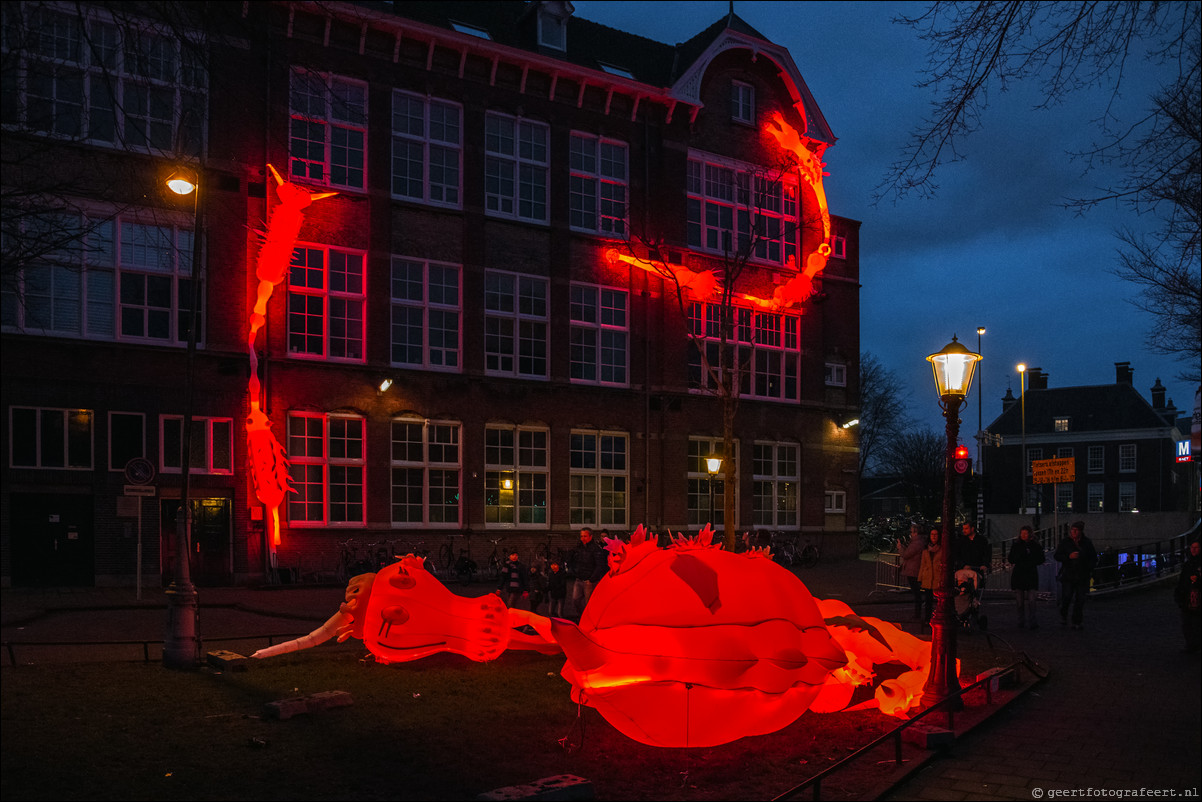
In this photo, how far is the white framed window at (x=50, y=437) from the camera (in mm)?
23141

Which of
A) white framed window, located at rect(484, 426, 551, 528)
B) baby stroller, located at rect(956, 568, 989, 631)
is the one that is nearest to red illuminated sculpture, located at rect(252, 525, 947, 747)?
baby stroller, located at rect(956, 568, 989, 631)

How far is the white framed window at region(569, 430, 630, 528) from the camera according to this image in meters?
32.2

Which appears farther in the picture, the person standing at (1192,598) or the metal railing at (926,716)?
the person standing at (1192,598)

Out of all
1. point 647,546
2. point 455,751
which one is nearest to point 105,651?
point 455,751

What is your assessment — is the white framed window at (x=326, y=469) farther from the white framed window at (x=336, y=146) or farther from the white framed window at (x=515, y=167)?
the white framed window at (x=515, y=167)

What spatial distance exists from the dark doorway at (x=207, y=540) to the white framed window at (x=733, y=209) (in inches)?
733

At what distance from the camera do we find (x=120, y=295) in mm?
24734

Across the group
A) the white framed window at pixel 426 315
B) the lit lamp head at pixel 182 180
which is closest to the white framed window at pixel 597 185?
the white framed window at pixel 426 315

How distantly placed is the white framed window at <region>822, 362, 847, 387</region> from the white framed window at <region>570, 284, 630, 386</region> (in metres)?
9.95

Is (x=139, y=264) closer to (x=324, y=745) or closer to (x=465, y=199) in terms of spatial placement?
(x=465, y=199)

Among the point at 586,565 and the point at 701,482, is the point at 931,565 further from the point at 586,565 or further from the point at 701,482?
the point at 701,482

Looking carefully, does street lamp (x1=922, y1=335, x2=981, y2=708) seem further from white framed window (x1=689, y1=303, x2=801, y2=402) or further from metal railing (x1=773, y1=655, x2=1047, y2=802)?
white framed window (x1=689, y1=303, x2=801, y2=402)

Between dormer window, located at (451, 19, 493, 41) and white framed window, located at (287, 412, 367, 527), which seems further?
dormer window, located at (451, 19, 493, 41)

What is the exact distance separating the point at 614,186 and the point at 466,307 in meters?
7.43
